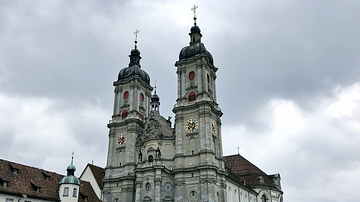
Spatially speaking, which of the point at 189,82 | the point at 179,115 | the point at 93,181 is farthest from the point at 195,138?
the point at 93,181

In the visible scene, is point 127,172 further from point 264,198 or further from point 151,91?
point 264,198

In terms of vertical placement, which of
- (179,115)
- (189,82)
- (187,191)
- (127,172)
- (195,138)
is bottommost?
(187,191)

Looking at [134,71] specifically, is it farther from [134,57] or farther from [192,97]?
[192,97]

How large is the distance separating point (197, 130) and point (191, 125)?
131cm

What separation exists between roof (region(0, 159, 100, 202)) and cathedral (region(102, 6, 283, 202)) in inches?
338

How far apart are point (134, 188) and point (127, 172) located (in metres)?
2.60

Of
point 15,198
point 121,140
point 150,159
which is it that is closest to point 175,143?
point 150,159

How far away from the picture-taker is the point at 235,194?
57312mm

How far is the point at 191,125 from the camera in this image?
167 ft

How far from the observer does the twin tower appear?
47.5m

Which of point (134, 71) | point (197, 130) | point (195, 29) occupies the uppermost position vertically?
point (195, 29)

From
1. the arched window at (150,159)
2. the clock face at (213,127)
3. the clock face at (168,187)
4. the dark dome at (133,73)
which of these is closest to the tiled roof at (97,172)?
the arched window at (150,159)

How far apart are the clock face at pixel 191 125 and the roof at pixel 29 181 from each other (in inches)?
690

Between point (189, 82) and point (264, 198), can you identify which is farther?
point (264, 198)
